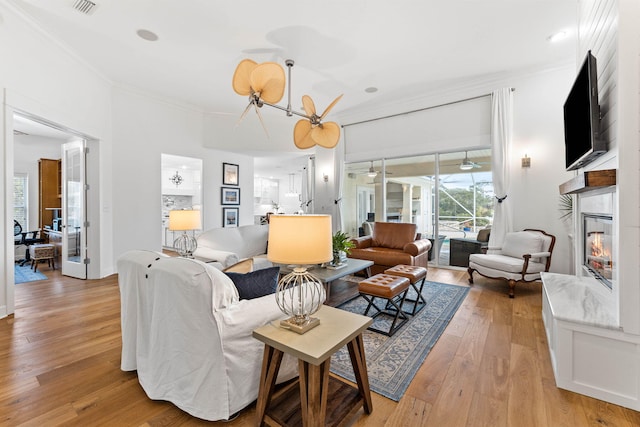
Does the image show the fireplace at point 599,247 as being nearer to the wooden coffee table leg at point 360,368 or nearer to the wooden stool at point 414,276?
the wooden stool at point 414,276

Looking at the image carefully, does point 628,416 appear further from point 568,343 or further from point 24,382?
point 24,382

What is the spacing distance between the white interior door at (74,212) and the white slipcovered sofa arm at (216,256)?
243cm

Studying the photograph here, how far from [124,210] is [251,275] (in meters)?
4.43

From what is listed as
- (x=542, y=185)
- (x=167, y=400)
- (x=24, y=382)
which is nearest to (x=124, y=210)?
(x=24, y=382)

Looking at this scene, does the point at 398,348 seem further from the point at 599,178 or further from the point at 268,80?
the point at 268,80

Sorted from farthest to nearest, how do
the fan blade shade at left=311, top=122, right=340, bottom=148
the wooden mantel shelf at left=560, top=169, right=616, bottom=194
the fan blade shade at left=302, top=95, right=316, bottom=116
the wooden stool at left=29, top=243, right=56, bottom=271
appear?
1. the wooden stool at left=29, top=243, right=56, bottom=271
2. the fan blade shade at left=311, top=122, right=340, bottom=148
3. the fan blade shade at left=302, top=95, right=316, bottom=116
4. the wooden mantel shelf at left=560, top=169, right=616, bottom=194

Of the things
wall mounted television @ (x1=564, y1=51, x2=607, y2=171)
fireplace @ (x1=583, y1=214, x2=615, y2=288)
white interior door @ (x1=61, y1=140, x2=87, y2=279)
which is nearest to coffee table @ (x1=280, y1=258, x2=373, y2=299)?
fireplace @ (x1=583, y1=214, x2=615, y2=288)

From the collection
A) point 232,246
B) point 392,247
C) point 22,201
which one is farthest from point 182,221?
point 22,201

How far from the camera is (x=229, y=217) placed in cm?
693

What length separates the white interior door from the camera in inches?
181

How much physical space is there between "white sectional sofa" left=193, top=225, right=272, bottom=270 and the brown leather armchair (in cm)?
164

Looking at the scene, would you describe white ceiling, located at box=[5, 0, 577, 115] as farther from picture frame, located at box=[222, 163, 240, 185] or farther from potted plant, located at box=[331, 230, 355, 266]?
potted plant, located at box=[331, 230, 355, 266]

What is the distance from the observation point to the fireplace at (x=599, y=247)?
2.10 m

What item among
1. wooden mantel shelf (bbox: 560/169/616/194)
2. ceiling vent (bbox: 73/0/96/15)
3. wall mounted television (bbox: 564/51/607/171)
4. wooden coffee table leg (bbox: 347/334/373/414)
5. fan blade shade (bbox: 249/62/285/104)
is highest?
ceiling vent (bbox: 73/0/96/15)
